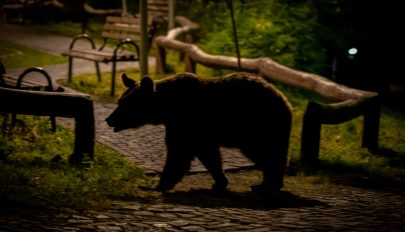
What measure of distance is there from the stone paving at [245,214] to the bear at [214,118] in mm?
346

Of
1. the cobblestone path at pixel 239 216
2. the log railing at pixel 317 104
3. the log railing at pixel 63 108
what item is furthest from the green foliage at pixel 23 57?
the cobblestone path at pixel 239 216

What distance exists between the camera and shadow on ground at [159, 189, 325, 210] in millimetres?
Result: 6328

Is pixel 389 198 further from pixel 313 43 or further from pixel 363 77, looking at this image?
pixel 363 77

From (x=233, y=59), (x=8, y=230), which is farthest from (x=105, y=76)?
(x=8, y=230)

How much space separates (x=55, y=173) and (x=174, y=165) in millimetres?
1238

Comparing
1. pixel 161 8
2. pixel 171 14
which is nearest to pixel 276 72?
pixel 171 14

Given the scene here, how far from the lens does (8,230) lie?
189 inches

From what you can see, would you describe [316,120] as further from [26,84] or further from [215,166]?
[26,84]

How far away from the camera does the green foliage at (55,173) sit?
6023mm

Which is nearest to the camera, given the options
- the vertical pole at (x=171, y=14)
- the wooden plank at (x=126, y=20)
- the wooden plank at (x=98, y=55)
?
the wooden plank at (x=98, y=55)

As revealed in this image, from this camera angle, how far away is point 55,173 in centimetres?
692

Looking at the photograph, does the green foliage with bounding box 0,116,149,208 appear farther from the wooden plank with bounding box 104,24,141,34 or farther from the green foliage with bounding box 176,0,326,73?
the wooden plank with bounding box 104,24,141,34

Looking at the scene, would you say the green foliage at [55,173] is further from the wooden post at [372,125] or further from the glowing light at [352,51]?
the glowing light at [352,51]

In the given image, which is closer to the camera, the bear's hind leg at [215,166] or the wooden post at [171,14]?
the bear's hind leg at [215,166]
